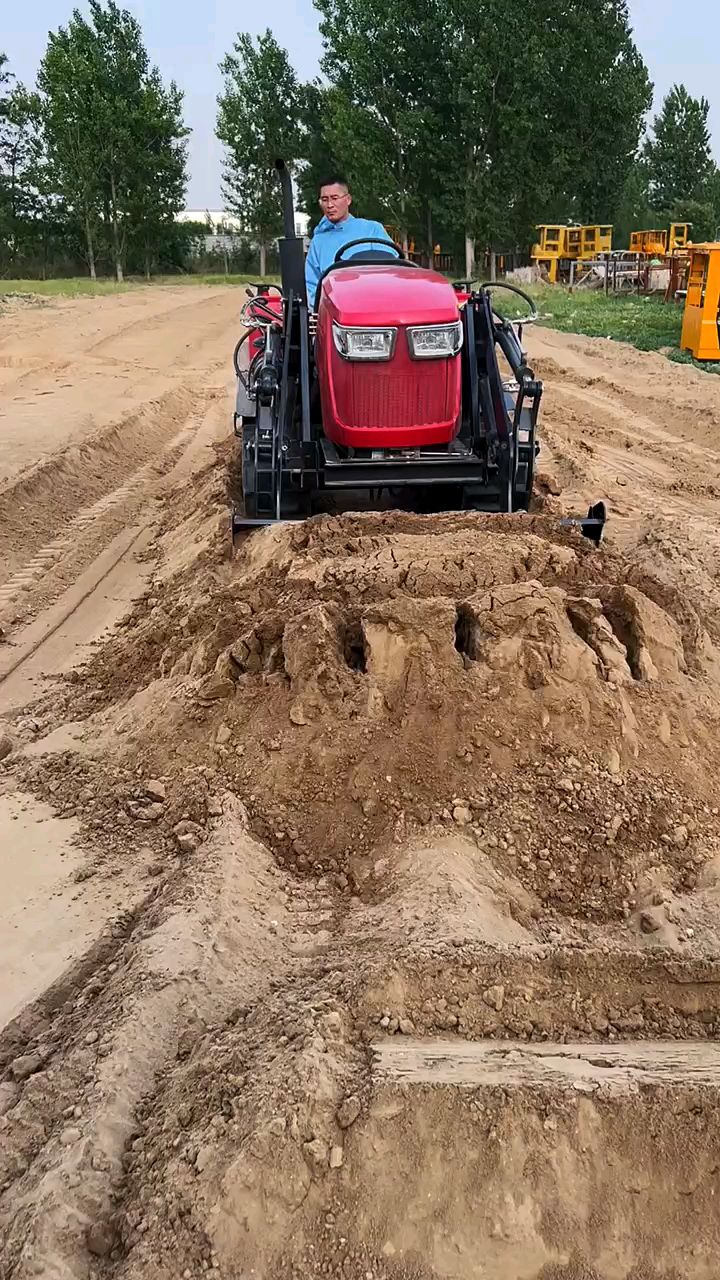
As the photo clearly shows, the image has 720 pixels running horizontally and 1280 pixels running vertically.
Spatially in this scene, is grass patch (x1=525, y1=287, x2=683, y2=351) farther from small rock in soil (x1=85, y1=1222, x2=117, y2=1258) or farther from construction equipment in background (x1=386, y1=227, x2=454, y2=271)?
small rock in soil (x1=85, y1=1222, x2=117, y2=1258)

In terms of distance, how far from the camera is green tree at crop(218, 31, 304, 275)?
4603 cm

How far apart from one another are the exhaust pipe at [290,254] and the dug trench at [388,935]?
6.48 ft

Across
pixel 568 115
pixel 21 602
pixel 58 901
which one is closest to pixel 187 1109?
pixel 58 901

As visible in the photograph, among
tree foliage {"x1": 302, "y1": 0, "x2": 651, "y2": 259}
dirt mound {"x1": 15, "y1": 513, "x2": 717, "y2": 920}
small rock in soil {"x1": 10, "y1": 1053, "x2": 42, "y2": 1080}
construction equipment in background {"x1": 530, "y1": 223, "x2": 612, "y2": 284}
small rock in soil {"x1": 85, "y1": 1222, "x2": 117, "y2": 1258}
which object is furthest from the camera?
tree foliage {"x1": 302, "y1": 0, "x2": 651, "y2": 259}

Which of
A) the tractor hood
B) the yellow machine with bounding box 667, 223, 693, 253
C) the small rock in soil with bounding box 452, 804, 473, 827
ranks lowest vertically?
the small rock in soil with bounding box 452, 804, 473, 827

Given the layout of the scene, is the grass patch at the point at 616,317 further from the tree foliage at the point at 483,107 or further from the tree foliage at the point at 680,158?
the tree foliage at the point at 680,158

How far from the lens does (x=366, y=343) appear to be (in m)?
5.27

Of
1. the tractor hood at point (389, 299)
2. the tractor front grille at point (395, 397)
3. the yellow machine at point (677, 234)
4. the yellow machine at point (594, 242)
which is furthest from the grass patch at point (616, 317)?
the tractor front grille at point (395, 397)

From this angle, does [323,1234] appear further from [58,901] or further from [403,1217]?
[58,901]

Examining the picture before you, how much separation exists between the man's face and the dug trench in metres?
2.79

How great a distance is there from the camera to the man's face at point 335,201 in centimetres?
658

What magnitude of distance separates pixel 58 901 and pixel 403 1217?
1680 mm

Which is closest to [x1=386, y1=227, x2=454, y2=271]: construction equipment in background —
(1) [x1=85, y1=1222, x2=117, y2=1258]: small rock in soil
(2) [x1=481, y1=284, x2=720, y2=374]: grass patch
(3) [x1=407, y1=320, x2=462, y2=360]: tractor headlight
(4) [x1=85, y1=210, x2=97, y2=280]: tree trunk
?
(2) [x1=481, y1=284, x2=720, y2=374]: grass patch

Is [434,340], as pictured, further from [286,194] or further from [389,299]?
[286,194]
